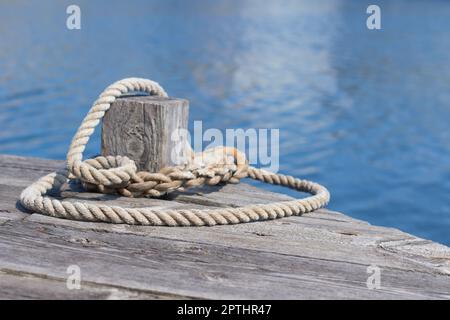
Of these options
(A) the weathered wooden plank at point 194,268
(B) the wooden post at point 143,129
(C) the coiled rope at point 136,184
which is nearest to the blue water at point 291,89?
(C) the coiled rope at point 136,184

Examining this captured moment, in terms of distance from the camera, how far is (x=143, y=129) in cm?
318

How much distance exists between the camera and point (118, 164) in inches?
124

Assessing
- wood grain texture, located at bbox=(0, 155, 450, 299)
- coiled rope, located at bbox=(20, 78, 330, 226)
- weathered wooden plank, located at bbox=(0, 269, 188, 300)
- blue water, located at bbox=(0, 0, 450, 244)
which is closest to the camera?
weathered wooden plank, located at bbox=(0, 269, 188, 300)

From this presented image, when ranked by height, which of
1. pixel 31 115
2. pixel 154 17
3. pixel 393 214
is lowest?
pixel 393 214

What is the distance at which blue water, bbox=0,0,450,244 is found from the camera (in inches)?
334

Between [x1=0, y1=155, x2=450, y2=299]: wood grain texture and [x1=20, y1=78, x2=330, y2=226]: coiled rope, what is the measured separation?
4 cm

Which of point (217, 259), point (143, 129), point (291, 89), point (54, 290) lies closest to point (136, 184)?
point (143, 129)

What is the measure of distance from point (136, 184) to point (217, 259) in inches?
36.2

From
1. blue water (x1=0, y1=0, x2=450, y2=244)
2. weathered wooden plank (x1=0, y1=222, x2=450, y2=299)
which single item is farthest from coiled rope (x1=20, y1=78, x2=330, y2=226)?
blue water (x1=0, y1=0, x2=450, y2=244)

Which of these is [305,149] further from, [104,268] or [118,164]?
[104,268]

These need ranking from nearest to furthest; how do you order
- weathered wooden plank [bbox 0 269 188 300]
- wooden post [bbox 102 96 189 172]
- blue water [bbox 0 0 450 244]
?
weathered wooden plank [bbox 0 269 188 300] < wooden post [bbox 102 96 189 172] < blue water [bbox 0 0 450 244]

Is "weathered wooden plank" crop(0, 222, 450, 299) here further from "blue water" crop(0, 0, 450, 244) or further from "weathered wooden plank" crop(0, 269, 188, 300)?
"blue water" crop(0, 0, 450, 244)
